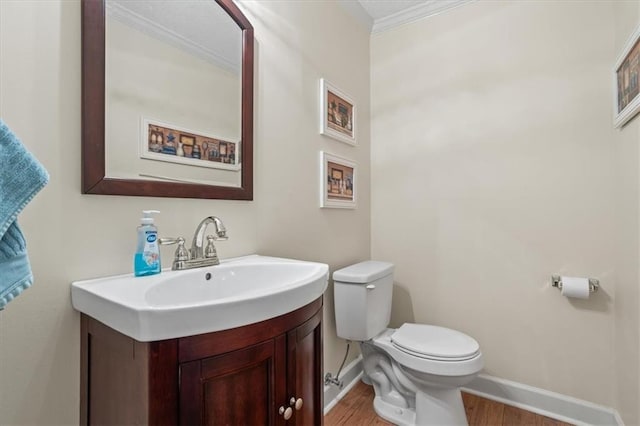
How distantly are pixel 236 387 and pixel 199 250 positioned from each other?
1.66 ft

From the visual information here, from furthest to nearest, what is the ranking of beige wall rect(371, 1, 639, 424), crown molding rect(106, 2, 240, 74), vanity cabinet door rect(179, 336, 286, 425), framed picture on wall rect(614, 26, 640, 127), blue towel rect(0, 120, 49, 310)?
1. beige wall rect(371, 1, 639, 424)
2. framed picture on wall rect(614, 26, 640, 127)
3. crown molding rect(106, 2, 240, 74)
4. vanity cabinet door rect(179, 336, 286, 425)
5. blue towel rect(0, 120, 49, 310)

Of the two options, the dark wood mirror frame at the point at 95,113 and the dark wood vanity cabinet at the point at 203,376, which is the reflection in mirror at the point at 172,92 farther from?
the dark wood vanity cabinet at the point at 203,376

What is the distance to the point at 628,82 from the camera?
135cm

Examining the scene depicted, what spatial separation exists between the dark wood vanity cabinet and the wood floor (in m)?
0.91

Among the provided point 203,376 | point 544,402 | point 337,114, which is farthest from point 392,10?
point 544,402

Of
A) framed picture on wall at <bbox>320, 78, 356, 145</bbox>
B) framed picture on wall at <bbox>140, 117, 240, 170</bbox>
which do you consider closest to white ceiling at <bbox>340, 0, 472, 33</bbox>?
framed picture on wall at <bbox>320, 78, 356, 145</bbox>

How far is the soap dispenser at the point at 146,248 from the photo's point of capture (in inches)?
36.1

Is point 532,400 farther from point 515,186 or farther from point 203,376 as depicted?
point 203,376

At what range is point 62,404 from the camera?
0.83 metres

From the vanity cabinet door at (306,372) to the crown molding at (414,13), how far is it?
2.12m

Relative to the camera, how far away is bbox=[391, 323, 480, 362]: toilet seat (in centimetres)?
145

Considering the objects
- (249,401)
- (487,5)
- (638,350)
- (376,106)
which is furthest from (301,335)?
(487,5)

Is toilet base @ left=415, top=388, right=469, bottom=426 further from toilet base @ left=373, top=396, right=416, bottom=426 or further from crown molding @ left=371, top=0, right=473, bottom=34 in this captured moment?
crown molding @ left=371, top=0, right=473, bottom=34

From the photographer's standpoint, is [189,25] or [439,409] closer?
[189,25]
